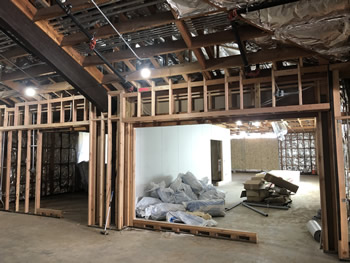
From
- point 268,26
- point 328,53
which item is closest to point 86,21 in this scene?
point 268,26

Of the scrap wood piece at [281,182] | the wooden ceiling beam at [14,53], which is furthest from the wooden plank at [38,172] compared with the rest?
the scrap wood piece at [281,182]

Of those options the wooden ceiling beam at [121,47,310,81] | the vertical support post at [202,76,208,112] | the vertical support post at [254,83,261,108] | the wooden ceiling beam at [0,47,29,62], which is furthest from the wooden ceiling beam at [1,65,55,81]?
the vertical support post at [254,83,261,108]

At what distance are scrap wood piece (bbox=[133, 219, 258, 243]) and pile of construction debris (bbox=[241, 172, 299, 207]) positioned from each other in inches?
114

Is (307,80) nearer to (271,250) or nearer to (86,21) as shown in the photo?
(271,250)

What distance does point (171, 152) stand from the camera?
7664 mm

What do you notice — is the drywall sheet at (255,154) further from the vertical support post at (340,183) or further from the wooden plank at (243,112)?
the wooden plank at (243,112)

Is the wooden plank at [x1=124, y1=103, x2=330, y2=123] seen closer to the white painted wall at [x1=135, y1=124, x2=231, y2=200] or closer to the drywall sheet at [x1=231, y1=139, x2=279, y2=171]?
the white painted wall at [x1=135, y1=124, x2=231, y2=200]

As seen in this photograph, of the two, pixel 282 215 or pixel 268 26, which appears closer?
pixel 268 26

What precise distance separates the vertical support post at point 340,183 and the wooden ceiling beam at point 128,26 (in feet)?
8.35

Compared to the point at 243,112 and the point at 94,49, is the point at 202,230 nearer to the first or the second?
the point at 243,112

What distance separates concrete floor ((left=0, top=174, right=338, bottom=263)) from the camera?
3.55 m

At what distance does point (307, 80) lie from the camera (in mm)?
4004

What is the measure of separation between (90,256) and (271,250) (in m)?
2.68

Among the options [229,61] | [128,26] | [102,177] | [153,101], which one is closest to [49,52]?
[128,26]
